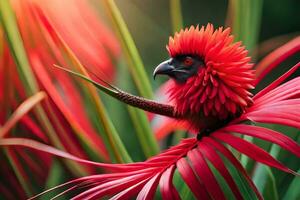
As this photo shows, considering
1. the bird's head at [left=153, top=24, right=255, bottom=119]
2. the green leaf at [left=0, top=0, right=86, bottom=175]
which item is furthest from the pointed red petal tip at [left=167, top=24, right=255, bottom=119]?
the green leaf at [left=0, top=0, right=86, bottom=175]

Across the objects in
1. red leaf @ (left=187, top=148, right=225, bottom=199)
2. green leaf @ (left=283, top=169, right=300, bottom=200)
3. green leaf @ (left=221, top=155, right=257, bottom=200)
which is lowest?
green leaf @ (left=283, top=169, right=300, bottom=200)

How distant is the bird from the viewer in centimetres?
88

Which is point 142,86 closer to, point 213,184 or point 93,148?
point 93,148

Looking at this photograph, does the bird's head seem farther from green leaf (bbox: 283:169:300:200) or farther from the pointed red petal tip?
green leaf (bbox: 283:169:300:200)

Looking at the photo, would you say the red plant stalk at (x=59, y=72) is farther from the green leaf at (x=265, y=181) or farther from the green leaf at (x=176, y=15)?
the green leaf at (x=265, y=181)

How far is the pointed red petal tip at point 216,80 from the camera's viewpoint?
0.88 metres

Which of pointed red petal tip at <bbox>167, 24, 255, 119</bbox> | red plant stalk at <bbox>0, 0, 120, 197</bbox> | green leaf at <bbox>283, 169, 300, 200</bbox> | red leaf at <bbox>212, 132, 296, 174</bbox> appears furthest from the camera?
red plant stalk at <bbox>0, 0, 120, 197</bbox>

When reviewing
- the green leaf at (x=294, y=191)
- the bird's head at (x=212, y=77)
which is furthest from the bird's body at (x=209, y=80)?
the green leaf at (x=294, y=191)

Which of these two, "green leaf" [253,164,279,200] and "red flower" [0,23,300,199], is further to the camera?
"green leaf" [253,164,279,200]

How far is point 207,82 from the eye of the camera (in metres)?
0.88

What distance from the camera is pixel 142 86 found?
110cm

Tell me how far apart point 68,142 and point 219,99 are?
1.29ft

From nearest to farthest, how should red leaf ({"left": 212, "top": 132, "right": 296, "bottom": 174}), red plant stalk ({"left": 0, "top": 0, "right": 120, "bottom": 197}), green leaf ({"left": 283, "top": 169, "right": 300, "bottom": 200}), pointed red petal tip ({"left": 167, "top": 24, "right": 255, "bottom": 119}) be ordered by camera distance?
1. red leaf ({"left": 212, "top": 132, "right": 296, "bottom": 174})
2. pointed red petal tip ({"left": 167, "top": 24, "right": 255, "bottom": 119})
3. green leaf ({"left": 283, "top": 169, "right": 300, "bottom": 200})
4. red plant stalk ({"left": 0, "top": 0, "right": 120, "bottom": 197})

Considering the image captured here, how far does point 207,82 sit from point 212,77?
0.01 meters
